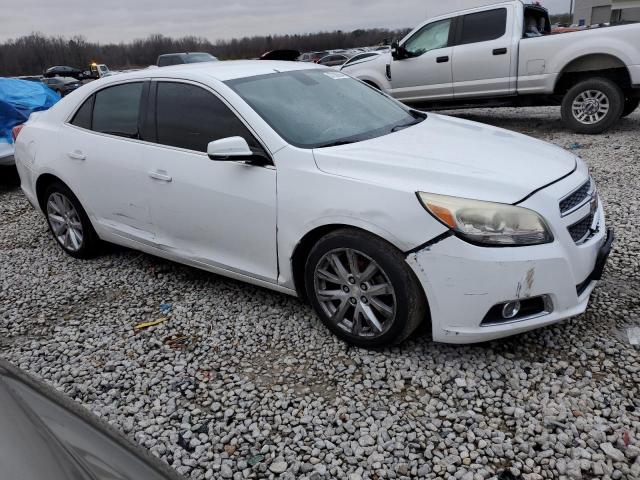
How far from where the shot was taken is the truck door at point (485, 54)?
27.0ft

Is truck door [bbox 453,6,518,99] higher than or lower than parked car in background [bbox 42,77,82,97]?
higher

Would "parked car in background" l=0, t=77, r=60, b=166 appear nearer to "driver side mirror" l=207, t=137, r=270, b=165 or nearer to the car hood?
"driver side mirror" l=207, t=137, r=270, b=165

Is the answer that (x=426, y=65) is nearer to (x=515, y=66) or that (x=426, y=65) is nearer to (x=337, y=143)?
(x=515, y=66)

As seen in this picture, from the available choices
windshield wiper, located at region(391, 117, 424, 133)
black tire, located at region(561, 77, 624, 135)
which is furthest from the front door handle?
black tire, located at region(561, 77, 624, 135)

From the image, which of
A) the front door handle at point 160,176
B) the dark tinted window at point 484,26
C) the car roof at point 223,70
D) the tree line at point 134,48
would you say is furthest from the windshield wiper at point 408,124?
the tree line at point 134,48

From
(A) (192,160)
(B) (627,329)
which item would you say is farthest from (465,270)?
(A) (192,160)

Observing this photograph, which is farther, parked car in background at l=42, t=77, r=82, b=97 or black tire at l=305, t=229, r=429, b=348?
parked car in background at l=42, t=77, r=82, b=97

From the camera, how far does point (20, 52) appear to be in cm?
6347

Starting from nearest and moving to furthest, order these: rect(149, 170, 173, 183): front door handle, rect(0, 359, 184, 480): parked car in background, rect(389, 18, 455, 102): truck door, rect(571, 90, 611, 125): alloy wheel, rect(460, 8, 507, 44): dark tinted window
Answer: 1. rect(0, 359, 184, 480): parked car in background
2. rect(149, 170, 173, 183): front door handle
3. rect(571, 90, 611, 125): alloy wheel
4. rect(460, 8, 507, 44): dark tinted window
5. rect(389, 18, 455, 102): truck door

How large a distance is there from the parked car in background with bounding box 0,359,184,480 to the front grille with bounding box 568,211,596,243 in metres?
2.21

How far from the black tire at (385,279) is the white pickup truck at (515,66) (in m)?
6.44

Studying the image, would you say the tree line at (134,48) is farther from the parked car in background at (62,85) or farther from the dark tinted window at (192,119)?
the dark tinted window at (192,119)

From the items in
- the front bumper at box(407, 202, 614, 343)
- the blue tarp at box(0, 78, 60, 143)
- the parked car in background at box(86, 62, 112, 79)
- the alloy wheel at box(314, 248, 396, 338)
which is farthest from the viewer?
the parked car in background at box(86, 62, 112, 79)

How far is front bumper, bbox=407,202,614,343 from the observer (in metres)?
2.47
